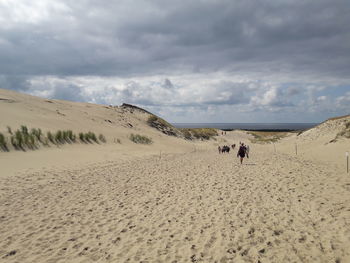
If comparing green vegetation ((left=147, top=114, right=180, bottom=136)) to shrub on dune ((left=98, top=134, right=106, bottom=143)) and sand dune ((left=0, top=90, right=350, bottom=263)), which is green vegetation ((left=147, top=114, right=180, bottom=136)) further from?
sand dune ((left=0, top=90, right=350, bottom=263))

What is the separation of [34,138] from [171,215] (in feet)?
49.8

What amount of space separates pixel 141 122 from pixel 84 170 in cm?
3041

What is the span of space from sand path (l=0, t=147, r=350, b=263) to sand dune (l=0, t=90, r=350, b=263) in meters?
0.02

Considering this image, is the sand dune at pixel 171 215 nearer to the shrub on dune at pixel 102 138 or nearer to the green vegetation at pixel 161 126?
the shrub on dune at pixel 102 138

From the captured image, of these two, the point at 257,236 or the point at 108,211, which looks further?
the point at 108,211

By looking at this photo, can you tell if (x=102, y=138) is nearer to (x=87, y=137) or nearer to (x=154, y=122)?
(x=87, y=137)

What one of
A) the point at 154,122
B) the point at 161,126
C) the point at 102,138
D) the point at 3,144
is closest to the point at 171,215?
the point at 3,144

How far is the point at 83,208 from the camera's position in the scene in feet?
25.1

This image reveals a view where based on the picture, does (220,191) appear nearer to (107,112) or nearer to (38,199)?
(38,199)

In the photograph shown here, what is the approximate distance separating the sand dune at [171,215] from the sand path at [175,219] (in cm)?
2

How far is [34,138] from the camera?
1781 cm

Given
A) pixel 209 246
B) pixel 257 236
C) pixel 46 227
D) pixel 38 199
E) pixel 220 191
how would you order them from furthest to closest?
pixel 220 191 < pixel 38 199 < pixel 46 227 < pixel 257 236 < pixel 209 246

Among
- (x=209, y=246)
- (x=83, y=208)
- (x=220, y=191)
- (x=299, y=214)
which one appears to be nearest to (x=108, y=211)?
(x=83, y=208)

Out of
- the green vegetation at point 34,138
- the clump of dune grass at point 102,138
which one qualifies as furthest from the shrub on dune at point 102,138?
the green vegetation at point 34,138
